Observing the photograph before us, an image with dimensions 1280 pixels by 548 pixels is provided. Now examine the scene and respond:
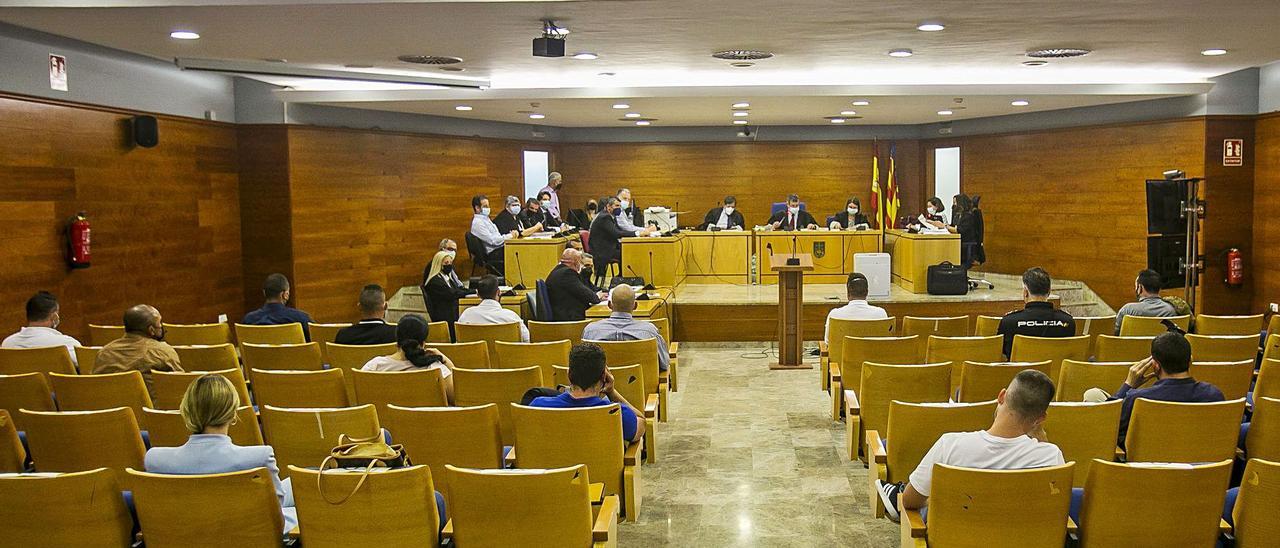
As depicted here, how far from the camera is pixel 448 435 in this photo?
4.70 meters

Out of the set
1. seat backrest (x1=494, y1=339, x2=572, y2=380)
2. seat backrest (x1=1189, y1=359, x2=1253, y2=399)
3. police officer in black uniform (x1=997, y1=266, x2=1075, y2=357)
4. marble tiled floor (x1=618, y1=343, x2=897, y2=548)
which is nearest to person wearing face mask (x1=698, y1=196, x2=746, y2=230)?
marble tiled floor (x1=618, y1=343, x2=897, y2=548)

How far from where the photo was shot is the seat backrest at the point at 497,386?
18.2 ft

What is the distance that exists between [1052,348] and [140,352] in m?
5.56

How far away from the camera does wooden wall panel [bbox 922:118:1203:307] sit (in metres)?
13.8

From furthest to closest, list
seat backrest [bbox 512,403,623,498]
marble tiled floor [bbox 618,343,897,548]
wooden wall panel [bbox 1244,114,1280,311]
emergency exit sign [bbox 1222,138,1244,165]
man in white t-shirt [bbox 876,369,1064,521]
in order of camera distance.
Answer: emergency exit sign [bbox 1222,138,1244,165] < wooden wall panel [bbox 1244,114,1280,311] < marble tiled floor [bbox 618,343,897,548] < seat backrest [bbox 512,403,623,498] < man in white t-shirt [bbox 876,369,1064,521]

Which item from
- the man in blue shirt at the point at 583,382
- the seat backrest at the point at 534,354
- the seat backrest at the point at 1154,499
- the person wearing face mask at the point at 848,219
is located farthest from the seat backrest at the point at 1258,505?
the person wearing face mask at the point at 848,219

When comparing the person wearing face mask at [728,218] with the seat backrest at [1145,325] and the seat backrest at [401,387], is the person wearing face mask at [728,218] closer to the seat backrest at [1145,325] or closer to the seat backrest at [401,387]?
the seat backrest at [1145,325]

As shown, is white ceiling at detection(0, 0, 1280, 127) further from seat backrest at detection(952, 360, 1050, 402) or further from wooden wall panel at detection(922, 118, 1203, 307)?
seat backrest at detection(952, 360, 1050, 402)

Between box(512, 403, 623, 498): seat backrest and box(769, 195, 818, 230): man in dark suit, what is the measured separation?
33.3 feet

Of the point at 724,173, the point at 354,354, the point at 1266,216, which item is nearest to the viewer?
the point at 354,354

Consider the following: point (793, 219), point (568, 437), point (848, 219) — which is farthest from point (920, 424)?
point (848, 219)

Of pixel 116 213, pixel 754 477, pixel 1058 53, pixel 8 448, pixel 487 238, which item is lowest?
pixel 754 477

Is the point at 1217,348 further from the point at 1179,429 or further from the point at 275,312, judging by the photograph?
the point at 275,312

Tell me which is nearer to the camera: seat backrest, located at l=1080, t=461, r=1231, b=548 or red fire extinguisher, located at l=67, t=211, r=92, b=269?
seat backrest, located at l=1080, t=461, r=1231, b=548
